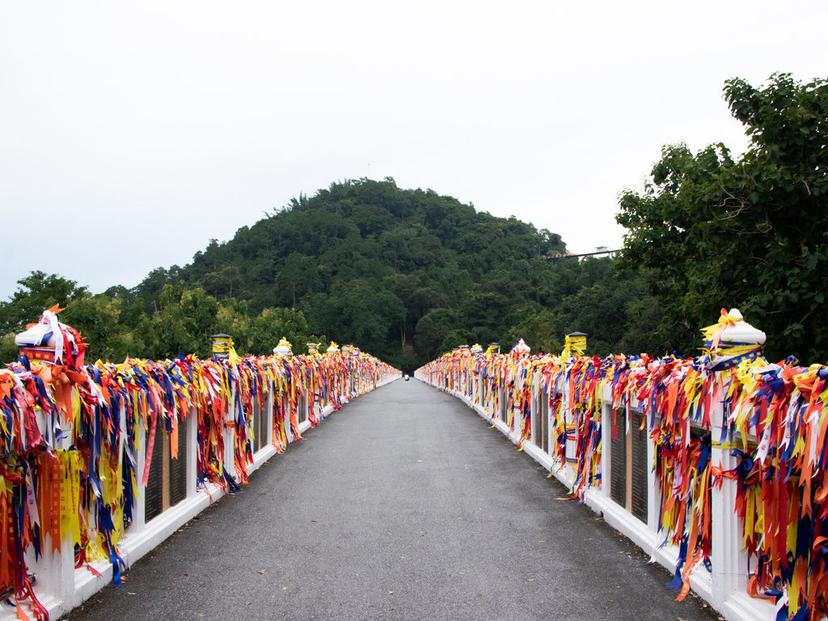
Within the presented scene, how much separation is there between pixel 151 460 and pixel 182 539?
838mm

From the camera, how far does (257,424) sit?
439 inches

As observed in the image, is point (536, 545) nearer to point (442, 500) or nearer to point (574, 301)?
point (442, 500)

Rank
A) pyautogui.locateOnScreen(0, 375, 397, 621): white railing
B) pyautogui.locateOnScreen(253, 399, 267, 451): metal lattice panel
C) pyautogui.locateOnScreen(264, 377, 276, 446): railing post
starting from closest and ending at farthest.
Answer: pyautogui.locateOnScreen(0, 375, 397, 621): white railing, pyautogui.locateOnScreen(253, 399, 267, 451): metal lattice panel, pyautogui.locateOnScreen(264, 377, 276, 446): railing post

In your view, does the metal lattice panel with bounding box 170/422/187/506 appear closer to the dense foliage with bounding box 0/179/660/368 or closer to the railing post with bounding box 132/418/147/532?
the railing post with bounding box 132/418/147/532

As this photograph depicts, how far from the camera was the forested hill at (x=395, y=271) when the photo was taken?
9575cm

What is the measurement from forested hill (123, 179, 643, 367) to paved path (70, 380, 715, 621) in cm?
6087

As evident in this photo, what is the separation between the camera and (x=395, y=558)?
592 centimetres

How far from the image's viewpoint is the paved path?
481 cm

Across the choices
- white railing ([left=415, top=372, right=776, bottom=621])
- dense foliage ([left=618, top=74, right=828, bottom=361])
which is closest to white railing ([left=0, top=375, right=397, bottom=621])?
white railing ([left=415, top=372, right=776, bottom=621])

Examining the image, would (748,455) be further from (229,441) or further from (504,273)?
(504,273)

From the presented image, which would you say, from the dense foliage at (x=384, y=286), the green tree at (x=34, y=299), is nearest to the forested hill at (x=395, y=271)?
the dense foliage at (x=384, y=286)

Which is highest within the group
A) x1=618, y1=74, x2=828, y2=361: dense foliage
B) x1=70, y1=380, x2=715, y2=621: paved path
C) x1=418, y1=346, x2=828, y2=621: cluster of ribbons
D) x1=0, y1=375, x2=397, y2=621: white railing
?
x1=618, y1=74, x2=828, y2=361: dense foliage

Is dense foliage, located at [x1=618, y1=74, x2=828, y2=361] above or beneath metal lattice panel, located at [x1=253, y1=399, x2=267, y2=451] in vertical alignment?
above

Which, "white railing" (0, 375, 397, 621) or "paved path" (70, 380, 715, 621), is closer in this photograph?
"white railing" (0, 375, 397, 621)
